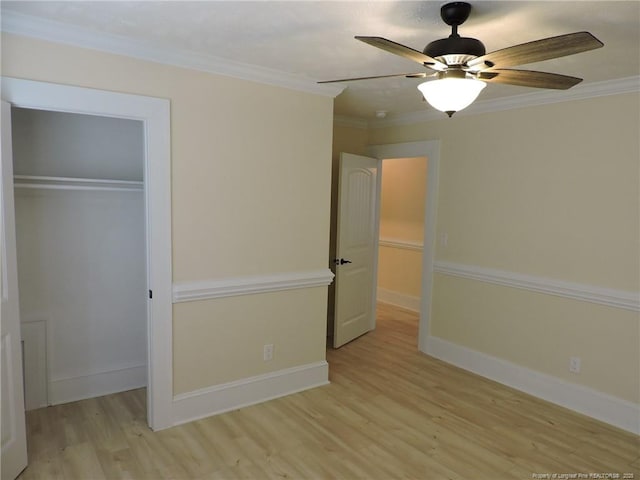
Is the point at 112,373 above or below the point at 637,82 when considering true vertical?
below

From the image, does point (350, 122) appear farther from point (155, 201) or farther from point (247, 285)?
point (155, 201)

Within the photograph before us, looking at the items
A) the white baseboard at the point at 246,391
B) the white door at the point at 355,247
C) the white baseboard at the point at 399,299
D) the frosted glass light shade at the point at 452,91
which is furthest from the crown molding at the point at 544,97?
the white baseboard at the point at 399,299

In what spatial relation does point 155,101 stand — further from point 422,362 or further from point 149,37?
point 422,362

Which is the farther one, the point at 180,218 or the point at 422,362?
the point at 422,362

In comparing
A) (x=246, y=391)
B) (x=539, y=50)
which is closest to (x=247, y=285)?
(x=246, y=391)

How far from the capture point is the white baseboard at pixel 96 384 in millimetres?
3193

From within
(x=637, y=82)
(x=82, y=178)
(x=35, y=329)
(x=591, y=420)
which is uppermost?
(x=637, y=82)

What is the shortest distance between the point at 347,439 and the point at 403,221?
3.94 meters

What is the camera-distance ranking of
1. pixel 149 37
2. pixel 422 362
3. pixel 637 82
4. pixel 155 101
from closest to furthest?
pixel 149 37 < pixel 155 101 < pixel 637 82 < pixel 422 362

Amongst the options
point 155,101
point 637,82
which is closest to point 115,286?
point 155,101

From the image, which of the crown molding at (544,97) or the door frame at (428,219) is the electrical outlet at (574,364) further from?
the crown molding at (544,97)

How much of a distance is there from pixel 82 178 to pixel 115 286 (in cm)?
82

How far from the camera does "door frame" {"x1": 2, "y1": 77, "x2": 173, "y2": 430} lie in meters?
2.45

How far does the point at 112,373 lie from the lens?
339cm
